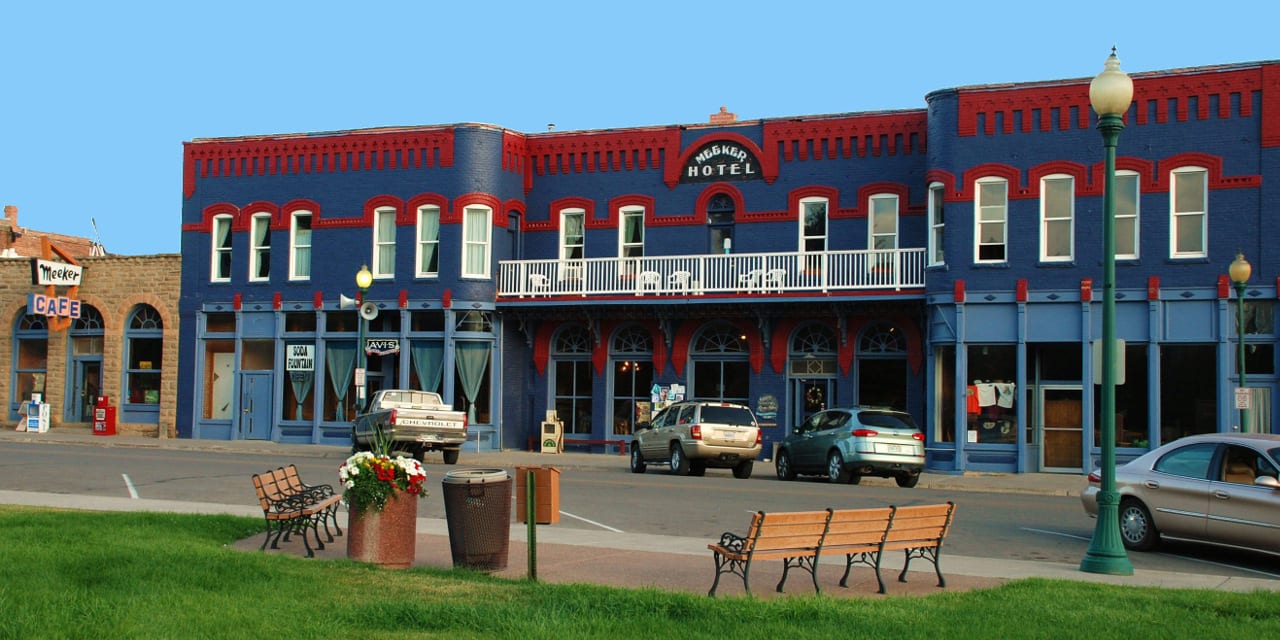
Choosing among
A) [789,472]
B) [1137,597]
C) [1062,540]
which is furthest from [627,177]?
[1137,597]

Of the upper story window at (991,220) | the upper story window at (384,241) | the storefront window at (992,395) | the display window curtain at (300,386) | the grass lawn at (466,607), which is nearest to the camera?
the grass lawn at (466,607)

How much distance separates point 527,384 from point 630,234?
5.00 m

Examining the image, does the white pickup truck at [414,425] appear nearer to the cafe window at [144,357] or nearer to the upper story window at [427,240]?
the upper story window at [427,240]

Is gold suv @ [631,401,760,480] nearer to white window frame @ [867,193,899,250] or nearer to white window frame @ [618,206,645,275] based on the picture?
white window frame @ [867,193,899,250]

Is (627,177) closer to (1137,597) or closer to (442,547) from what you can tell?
(442,547)

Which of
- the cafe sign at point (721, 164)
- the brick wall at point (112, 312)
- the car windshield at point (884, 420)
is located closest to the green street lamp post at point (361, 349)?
the brick wall at point (112, 312)

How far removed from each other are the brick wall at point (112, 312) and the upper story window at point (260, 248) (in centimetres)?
268

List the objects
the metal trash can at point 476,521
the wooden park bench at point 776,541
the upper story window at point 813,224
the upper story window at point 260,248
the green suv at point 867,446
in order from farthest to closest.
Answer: the upper story window at point 260,248
the upper story window at point 813,224
the green suv at point 867,446
the metal trash can at point 476,521
the wooden park bench at point 776,541

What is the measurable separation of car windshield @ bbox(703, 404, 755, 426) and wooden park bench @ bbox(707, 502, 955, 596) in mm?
14227

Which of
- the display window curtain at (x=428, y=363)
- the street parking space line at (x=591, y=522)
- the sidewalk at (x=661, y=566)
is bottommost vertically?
the street parking space line at (x=591, y=522)

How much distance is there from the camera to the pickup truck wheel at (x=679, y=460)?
2759 centimetres

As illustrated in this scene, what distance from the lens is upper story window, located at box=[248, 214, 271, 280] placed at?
1521 inches

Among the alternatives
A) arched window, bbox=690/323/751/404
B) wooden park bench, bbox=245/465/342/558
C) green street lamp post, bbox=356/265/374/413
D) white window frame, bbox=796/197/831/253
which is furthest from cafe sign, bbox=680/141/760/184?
wooden park bench, bbox=245/465/342/558

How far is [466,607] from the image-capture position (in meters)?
9.52
